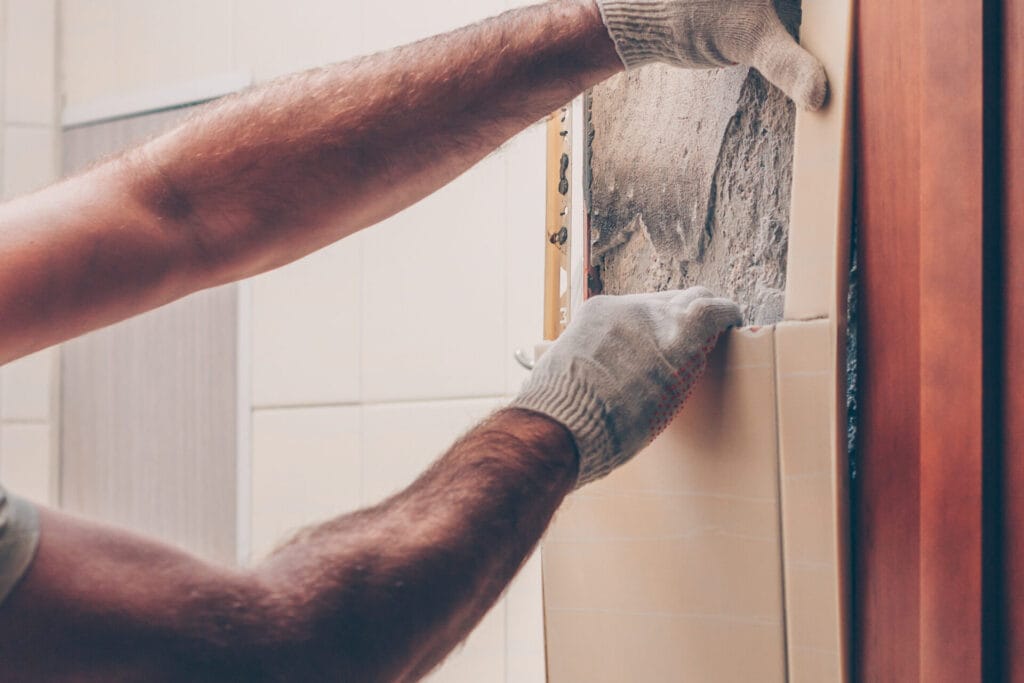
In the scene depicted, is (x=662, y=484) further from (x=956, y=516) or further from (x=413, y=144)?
(x=413, y=144)

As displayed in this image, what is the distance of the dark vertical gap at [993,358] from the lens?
65cm

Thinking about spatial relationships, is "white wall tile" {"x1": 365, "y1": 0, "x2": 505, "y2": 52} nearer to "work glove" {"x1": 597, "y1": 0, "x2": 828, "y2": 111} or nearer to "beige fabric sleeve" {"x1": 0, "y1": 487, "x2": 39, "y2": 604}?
"work glove" {"x1": 597, "y1": 0, "x2": 828, "y2": 111}

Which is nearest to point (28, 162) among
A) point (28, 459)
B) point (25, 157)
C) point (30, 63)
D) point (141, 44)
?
point (25, 157)

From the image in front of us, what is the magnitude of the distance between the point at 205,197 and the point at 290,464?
1090 millimetres

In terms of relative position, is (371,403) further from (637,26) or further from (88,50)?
(88,50)

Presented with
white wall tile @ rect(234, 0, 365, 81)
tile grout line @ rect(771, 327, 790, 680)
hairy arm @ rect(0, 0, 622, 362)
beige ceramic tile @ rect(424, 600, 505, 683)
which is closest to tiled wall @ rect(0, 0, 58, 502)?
white wall tile @ rect(234, 0, 365, 81)

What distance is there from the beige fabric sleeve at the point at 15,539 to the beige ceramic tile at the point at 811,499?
0.58m

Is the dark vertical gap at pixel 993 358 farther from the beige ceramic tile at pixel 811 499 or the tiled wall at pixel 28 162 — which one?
the tiled wall at pixel 28 162

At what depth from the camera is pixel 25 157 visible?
7.79 feet

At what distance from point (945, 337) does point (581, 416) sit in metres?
0.30

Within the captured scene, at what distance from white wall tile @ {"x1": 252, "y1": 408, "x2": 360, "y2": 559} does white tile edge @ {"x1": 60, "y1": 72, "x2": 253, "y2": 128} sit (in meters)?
0.71

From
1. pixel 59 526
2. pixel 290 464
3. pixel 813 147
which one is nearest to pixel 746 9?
pixel 813 147

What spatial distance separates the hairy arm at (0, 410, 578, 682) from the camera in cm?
57

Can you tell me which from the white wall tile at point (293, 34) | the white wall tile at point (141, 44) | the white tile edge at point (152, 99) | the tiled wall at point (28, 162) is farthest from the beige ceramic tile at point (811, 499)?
the tiled wall at point (28, 162)
